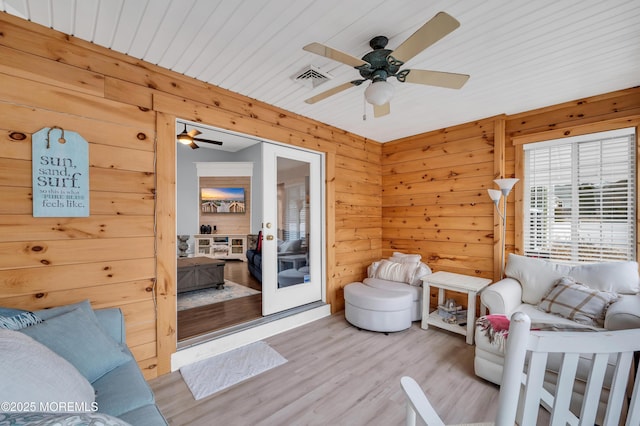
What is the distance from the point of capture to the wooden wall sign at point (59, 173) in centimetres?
184

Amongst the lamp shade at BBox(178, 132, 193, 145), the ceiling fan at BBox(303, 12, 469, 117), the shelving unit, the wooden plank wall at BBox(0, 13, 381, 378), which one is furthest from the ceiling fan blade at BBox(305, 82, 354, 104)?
the shelving unit

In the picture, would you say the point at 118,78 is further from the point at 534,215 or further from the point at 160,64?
the point at 534,215

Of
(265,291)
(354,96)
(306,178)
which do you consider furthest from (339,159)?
(265,291)

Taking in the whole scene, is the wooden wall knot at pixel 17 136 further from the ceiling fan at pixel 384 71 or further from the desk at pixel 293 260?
the desk at pixel 293 260

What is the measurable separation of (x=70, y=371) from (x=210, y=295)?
324 centimetres

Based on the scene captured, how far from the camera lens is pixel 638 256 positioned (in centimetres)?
258

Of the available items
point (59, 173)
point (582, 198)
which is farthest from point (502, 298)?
point (59, 173)

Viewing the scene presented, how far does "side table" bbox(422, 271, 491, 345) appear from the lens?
292 cm

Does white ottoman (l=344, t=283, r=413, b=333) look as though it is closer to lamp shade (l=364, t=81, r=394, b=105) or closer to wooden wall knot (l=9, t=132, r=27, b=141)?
lamp shade (l=364, t=81, r=394, b=105)

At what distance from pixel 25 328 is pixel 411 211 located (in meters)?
4.04

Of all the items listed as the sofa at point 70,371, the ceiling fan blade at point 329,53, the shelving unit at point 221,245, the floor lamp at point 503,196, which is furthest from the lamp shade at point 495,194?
the shelving unit at point 221,245

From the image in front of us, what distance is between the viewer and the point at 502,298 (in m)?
2.52

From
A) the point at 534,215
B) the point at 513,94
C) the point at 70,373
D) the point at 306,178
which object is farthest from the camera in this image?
the point at 306,178

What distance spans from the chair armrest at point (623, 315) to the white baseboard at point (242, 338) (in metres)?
2.65
